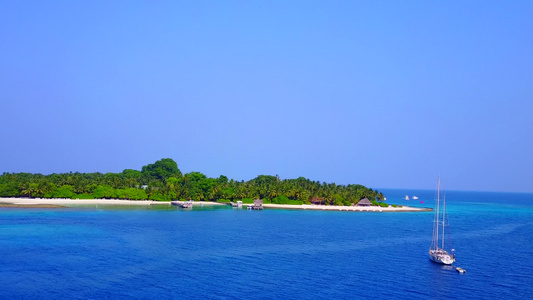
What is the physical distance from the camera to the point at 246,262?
2339 inches

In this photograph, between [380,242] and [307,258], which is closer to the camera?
[307,258]

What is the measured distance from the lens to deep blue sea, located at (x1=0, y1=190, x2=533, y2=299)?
46.8 metres

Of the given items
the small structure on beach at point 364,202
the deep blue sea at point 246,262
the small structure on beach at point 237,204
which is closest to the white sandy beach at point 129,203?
the small structure on beach at point 364,202

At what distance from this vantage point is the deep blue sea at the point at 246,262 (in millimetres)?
46750

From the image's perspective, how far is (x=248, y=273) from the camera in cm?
5362

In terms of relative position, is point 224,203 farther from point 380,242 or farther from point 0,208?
point 380,242

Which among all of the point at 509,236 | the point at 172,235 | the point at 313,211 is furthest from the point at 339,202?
the point at 172,235

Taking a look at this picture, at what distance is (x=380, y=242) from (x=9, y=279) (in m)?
55.8

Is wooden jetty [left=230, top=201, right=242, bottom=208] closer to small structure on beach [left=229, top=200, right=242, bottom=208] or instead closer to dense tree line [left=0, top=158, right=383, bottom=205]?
small structure on beach [left=229, top=200, right=242, bottom=208]

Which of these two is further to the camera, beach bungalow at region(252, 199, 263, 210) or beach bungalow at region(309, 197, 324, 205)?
beach bungalow at region(309, 197, 324, 205)

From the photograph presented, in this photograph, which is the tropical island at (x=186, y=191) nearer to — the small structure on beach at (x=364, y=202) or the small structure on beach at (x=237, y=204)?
the small structure on beach at (x=364, y=202)

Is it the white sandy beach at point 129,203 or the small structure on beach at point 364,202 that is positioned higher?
the small structure on beach at point 364,202

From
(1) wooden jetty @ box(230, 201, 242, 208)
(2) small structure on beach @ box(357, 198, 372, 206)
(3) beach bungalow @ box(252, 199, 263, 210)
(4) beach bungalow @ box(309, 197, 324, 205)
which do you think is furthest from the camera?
(4) beach bungalow @ box(309, 197, 324, 205)

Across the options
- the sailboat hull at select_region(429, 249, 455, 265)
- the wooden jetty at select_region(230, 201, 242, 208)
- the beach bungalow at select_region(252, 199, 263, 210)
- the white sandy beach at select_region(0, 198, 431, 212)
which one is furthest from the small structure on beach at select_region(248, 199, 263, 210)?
the sailboat hull at select_region(429, 249, 455, 265)
